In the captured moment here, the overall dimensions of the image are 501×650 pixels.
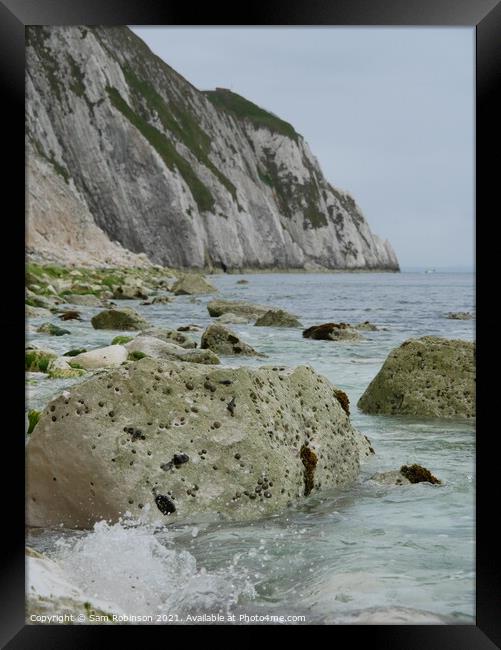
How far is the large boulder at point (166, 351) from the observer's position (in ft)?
21.4

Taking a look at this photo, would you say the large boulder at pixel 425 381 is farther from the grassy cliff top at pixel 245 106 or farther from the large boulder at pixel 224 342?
the grassy cliff top at pixel 245 106

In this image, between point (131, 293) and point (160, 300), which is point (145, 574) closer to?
point (160, 300)

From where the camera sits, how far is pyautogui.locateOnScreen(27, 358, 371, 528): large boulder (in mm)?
4207

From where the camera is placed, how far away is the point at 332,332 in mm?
7473

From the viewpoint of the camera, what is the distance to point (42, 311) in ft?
22.7

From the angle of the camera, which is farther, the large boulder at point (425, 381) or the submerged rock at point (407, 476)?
the large boulder at point (425, 381)

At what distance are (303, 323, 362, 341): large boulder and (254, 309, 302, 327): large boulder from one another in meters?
0.19

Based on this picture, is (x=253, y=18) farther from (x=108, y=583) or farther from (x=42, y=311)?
(x=42, y=311)

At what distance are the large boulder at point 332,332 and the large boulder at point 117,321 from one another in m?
1.96

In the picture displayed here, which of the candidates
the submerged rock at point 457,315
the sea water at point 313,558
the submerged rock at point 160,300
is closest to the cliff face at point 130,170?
the submerged rock at point 160,300

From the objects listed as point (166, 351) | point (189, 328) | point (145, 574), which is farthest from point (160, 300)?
point (145, 574)

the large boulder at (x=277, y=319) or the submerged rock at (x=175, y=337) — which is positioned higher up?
the large boulder at (x=277, y=319)

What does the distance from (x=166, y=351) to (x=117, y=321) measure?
1.53 metres
